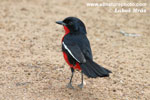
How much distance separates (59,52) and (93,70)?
2478mm

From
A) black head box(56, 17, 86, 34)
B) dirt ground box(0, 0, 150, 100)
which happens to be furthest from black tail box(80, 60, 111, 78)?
black head box(56, 17, 86, 34)

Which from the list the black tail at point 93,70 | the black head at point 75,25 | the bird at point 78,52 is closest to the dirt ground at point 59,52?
the bird at point 78,52

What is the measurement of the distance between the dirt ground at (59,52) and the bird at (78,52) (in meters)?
0.47

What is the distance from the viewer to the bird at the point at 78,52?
4305 millimetres

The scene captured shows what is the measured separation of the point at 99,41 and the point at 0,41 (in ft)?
8.32

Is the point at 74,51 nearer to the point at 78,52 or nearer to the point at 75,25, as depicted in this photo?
the point at 78,52

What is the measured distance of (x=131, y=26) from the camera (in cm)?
888

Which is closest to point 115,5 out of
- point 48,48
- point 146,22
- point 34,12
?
point 146,22

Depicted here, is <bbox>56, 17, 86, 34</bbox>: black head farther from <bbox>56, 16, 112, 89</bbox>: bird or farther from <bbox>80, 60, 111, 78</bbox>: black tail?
<bbox>80, 60, 111, 78</bbox>: black tail

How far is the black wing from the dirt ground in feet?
2.24

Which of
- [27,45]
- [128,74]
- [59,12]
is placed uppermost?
[59,12]

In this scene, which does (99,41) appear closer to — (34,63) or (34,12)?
(34,63)

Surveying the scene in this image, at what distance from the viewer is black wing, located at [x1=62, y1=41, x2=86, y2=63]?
4.48 meters

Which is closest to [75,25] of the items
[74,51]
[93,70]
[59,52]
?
[74,51]
